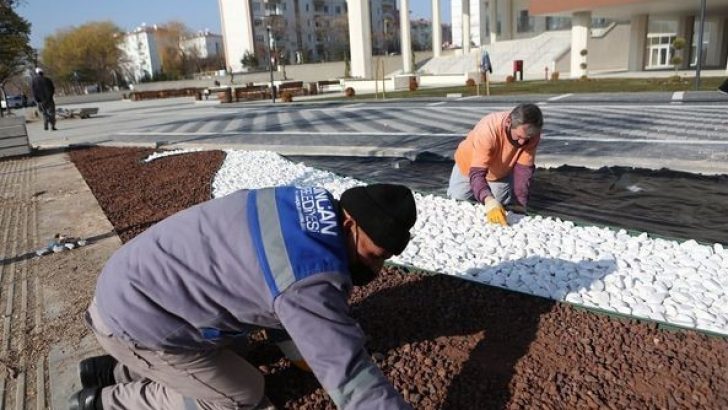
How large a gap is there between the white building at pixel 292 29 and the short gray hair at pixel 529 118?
185 feet

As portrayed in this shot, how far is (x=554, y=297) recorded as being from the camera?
3.04 meters

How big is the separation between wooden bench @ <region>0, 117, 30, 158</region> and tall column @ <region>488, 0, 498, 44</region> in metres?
34.8

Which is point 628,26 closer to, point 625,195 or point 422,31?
point 625,195

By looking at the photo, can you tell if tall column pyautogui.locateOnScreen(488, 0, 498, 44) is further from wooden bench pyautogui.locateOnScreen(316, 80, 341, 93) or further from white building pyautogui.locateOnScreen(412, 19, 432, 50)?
white building pyautogui.locateOnScreen(412, 19, 432, 50)

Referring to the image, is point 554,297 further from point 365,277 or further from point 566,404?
point 365,277

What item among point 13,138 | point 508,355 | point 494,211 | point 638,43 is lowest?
point 508,355

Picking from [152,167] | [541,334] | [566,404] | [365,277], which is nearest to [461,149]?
[541,334]

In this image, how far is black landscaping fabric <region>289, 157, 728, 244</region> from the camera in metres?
4.20

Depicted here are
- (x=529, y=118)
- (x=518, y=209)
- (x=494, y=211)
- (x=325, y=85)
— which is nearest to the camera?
(x=529, y=118)

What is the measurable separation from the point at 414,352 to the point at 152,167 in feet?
20.6

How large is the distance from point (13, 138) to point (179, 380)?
10503mm

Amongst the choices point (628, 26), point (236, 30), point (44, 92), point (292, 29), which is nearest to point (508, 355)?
point (44, 92)

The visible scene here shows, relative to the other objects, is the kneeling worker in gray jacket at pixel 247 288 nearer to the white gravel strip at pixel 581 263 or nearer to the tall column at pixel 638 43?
the white gravel strip at pixel 581 263

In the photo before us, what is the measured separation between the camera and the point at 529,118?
3910 millimetres
